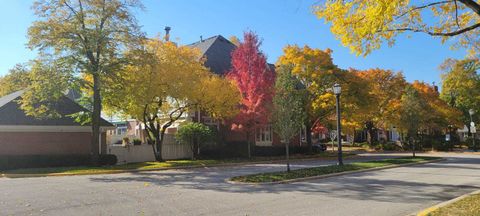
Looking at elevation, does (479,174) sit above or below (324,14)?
below

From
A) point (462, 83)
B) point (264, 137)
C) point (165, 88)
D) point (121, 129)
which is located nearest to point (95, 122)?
point (165, 88)

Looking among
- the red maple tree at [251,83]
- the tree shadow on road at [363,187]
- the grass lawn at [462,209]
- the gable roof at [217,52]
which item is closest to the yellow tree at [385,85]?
the gable roof at [217,52]

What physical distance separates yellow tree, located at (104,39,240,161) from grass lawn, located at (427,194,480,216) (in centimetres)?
1771

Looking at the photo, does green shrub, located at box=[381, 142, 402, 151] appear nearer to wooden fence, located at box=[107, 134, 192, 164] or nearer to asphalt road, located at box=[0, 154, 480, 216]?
wooden fence, located at box=[107, 134, 192, 164]

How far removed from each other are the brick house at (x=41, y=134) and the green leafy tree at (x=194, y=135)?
525 centimetres

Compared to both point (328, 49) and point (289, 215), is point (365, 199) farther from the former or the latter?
point (328, 49)

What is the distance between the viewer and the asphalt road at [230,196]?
33.8ft

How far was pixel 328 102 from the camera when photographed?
3366 centimetres

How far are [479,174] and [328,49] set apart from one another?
18.1m

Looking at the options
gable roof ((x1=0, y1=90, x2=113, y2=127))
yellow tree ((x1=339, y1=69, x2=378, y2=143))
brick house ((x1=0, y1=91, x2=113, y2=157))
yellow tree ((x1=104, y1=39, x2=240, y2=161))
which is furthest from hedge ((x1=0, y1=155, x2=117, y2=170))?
yellow tree ((x1=339, y1=69, x2=378, y2=143))

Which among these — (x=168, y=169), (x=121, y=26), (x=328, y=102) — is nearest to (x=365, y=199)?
(x=168, y=169)

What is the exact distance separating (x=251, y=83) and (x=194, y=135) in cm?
557

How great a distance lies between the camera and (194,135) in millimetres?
29891

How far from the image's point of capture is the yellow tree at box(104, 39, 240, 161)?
24.0m
